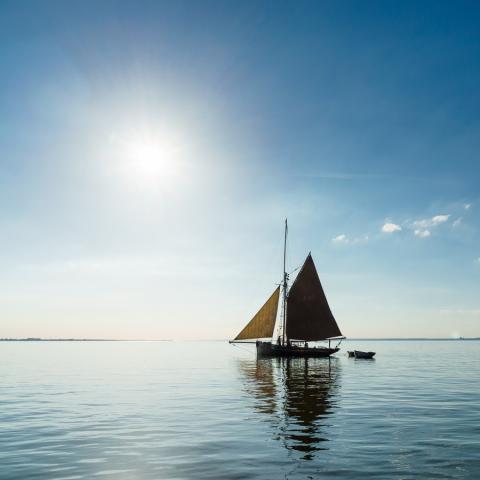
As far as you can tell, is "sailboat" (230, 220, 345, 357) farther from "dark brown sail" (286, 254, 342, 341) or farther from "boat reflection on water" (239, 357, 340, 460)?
"boat reflection on water" (239, 357, 340, 460)

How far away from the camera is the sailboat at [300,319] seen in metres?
90.4

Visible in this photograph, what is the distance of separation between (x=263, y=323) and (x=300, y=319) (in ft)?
24.7

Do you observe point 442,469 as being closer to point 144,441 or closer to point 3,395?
point 144,441

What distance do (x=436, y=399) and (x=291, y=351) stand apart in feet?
188

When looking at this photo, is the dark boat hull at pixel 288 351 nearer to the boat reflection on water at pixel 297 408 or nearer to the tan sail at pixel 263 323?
the tan sail at pixel 263 323

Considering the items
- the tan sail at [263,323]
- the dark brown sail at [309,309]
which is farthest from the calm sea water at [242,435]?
the tan sail at [263,323]

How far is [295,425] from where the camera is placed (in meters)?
24.7

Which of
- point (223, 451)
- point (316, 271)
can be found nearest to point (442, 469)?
point (223, 451)

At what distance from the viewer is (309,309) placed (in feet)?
298

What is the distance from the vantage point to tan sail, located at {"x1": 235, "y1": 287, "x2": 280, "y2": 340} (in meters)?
92.5

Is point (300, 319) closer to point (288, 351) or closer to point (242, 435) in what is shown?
point (288, 351)

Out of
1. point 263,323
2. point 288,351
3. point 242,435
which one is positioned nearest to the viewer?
point 242,435

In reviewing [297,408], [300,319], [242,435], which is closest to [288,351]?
[300,319]

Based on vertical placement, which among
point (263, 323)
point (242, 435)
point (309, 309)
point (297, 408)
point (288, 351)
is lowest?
point (242, 435)
